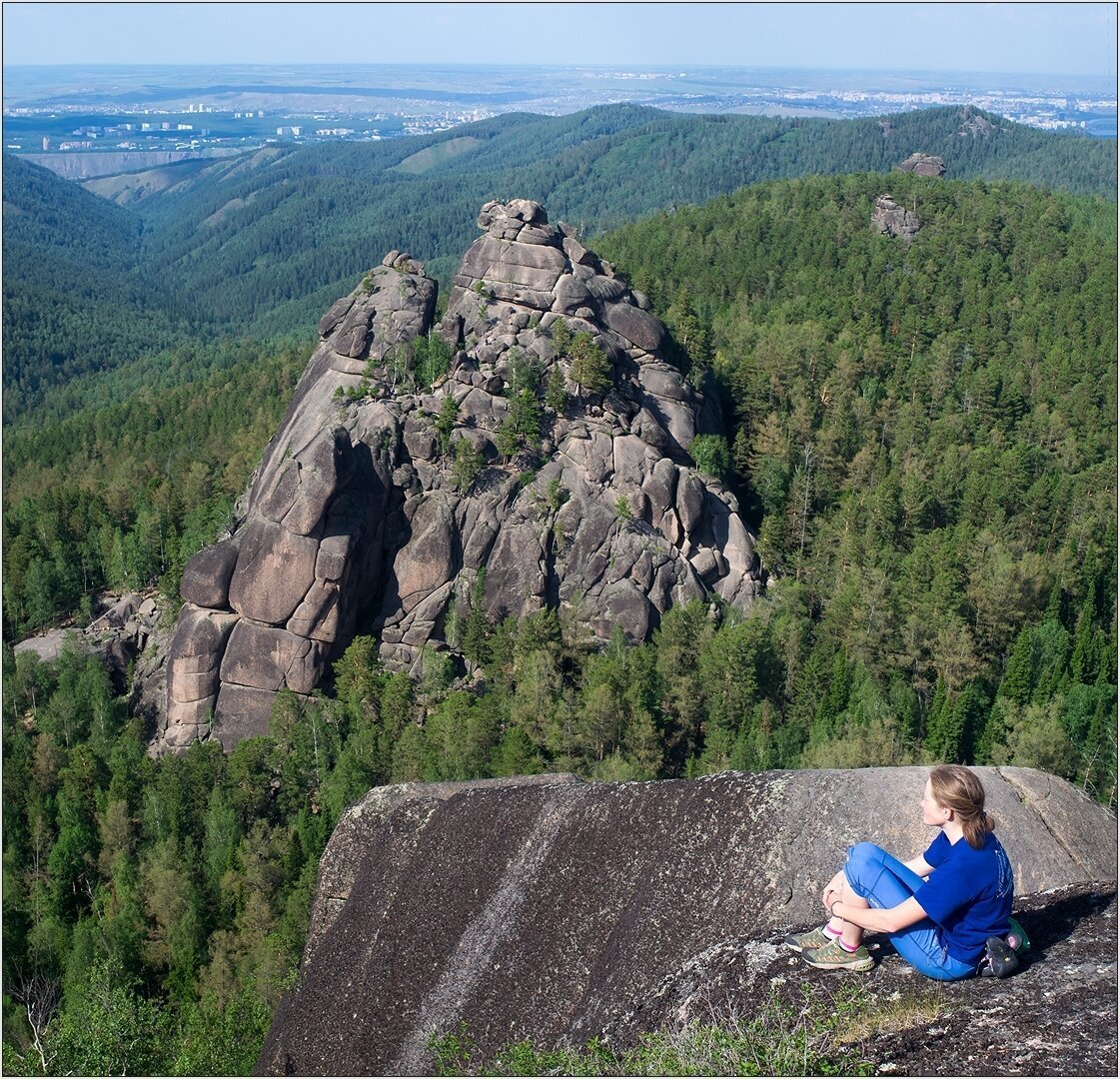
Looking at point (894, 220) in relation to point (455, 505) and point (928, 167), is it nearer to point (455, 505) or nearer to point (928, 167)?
point (928, 167)

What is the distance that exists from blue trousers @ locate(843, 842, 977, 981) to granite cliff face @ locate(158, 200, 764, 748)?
42764mm

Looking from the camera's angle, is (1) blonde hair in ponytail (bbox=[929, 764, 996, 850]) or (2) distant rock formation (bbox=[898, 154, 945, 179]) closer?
(1) blonde hair in ponytail (bbox=[929, 764, 996, 850])

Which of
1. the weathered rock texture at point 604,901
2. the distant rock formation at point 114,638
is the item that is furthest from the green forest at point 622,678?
the weathered rock texture at point 604,901

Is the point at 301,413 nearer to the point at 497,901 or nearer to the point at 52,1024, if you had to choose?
the point at 52,1024

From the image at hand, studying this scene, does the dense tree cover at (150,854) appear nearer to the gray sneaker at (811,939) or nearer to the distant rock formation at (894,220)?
the gray sneaker at (811,939)

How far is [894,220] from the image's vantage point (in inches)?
4663

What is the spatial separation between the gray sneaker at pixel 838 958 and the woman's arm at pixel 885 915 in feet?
1.79

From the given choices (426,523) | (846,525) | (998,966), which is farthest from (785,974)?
(846,525)

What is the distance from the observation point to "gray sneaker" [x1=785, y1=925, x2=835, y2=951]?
12.4 meters

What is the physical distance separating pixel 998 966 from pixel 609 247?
115 meters

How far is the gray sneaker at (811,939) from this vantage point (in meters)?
12.4

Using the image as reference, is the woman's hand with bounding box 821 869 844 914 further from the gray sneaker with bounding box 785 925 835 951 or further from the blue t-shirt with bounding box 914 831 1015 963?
the blue t-shirt with bounding box 914 831 1015 963

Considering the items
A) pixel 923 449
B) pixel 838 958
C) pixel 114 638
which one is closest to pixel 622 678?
pixel 114 638

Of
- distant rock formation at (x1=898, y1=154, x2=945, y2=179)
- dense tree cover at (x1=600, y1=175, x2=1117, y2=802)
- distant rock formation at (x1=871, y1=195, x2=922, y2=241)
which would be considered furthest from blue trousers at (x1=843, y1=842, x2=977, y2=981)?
distant rock formation at (x1=898, y1=154, x2=945, y2=179)
